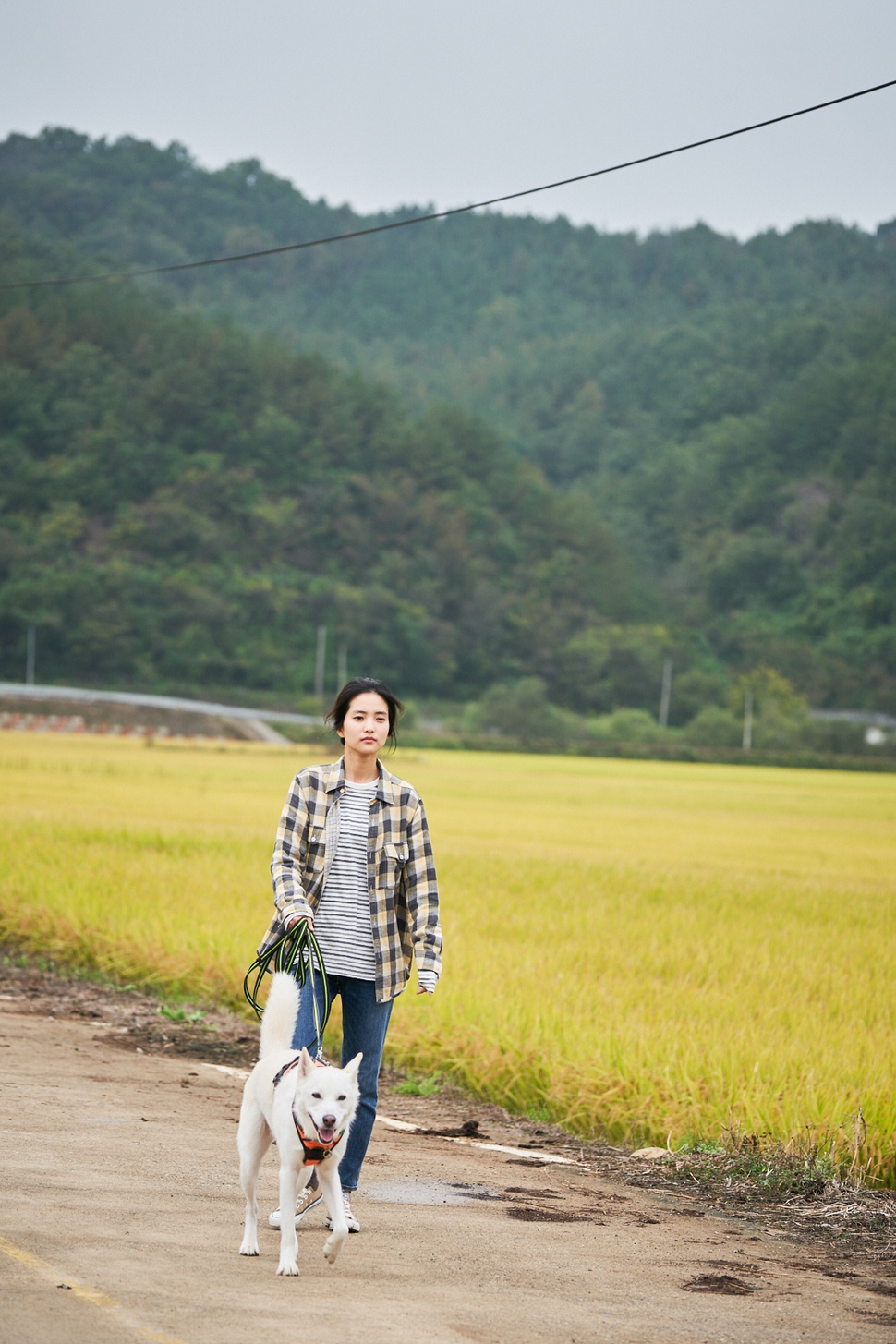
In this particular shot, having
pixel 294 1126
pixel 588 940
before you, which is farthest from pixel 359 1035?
pixel 588 940

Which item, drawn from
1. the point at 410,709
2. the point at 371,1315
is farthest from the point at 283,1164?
the point at 410,709

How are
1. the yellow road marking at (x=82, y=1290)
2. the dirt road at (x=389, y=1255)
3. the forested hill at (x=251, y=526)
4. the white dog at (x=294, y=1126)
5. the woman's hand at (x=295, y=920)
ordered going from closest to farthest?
the yellow road marking at (x=82, y=1290) → the dirt road at (x=389, y=1255) → the white dog at (x=294, y=1126) → the woman's hand at (x=295, y=920) → the forested hill at (x=251, y=526)

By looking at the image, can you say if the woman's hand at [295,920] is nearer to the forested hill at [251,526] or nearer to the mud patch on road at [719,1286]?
the mud patch on road at [719,1286]

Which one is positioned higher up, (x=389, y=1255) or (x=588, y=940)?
(x=389, y=1255)

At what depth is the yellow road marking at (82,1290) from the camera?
10.9 ft

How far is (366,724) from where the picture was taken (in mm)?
4645

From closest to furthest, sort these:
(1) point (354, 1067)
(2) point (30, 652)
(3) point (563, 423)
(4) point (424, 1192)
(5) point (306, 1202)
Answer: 1. (1) point (354, 1067)
2. (5) point (306, 1202)
3. (4) point (424, 1192)
4. (2) point (30, 652)
5. (3) point (563, 423)

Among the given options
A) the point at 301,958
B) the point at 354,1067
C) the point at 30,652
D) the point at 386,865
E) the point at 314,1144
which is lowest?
the point at 314,1144

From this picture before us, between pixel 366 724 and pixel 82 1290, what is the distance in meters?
1.84

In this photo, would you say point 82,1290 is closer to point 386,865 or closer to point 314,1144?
point 314,1144

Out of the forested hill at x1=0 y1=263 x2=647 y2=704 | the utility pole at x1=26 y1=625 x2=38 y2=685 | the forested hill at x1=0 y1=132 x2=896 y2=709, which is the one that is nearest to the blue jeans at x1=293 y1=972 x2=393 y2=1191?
the utility pole at x1=26 y1=625 x2=38 y2=685

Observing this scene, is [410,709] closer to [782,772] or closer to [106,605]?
[106,605]

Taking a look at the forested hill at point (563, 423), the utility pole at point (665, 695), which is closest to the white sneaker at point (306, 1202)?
the forested hill at point (563, 423)

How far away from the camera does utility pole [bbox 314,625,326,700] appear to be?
79.2 metres
